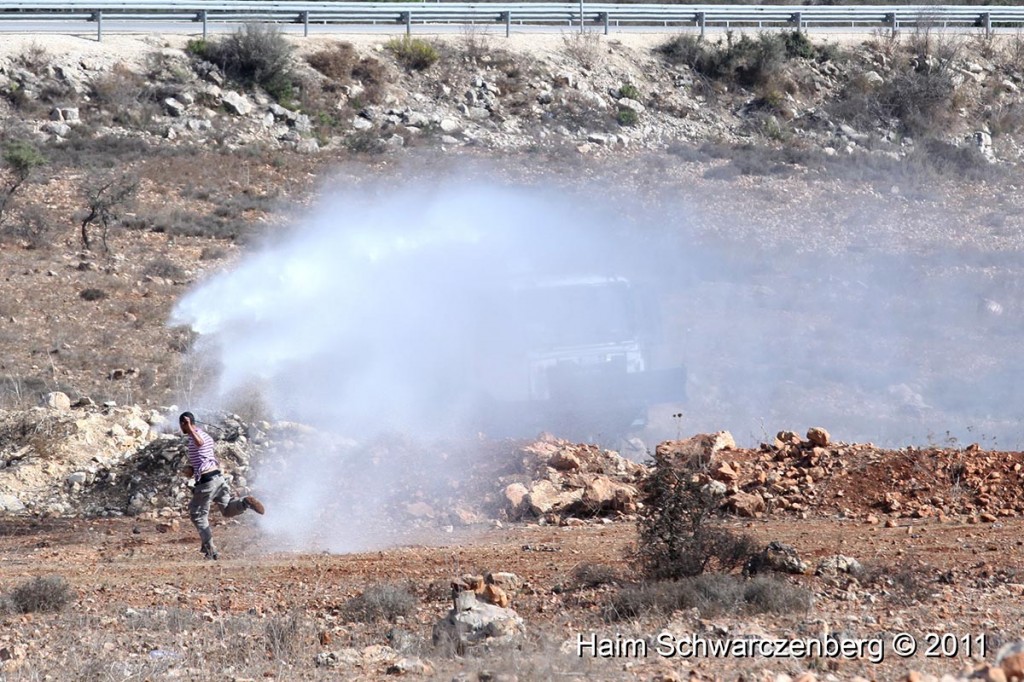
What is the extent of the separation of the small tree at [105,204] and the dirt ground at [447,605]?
10698 mm

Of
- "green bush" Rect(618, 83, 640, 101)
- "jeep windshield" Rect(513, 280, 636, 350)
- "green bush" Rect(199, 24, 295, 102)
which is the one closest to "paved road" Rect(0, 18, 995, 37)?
"green bush" Rect(199, 24, 295, 102)

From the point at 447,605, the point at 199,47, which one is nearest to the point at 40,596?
the point at 447,605

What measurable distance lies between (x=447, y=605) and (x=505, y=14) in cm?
2793

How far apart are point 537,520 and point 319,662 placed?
4576 mm

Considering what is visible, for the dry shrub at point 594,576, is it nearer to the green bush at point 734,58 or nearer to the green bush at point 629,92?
the green bush at point 629,92

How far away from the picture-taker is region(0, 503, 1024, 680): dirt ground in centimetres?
702

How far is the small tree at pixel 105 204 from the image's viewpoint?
21.2 meters

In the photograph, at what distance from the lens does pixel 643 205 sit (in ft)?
84.4

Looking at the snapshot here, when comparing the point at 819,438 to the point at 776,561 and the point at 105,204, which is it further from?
the point at 105,204

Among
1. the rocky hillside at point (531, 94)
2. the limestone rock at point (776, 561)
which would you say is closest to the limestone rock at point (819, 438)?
the limestone rock at point (776, 561)

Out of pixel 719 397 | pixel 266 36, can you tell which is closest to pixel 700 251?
pixel 719 397

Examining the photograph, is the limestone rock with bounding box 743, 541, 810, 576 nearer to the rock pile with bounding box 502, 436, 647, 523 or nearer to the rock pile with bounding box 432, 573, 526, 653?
the rock pile with bounding box 432, 573, 526, 653

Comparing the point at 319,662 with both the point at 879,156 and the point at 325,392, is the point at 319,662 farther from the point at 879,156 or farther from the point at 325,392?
the point at 879,156

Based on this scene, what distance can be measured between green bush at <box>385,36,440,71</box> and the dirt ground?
2206 cm
